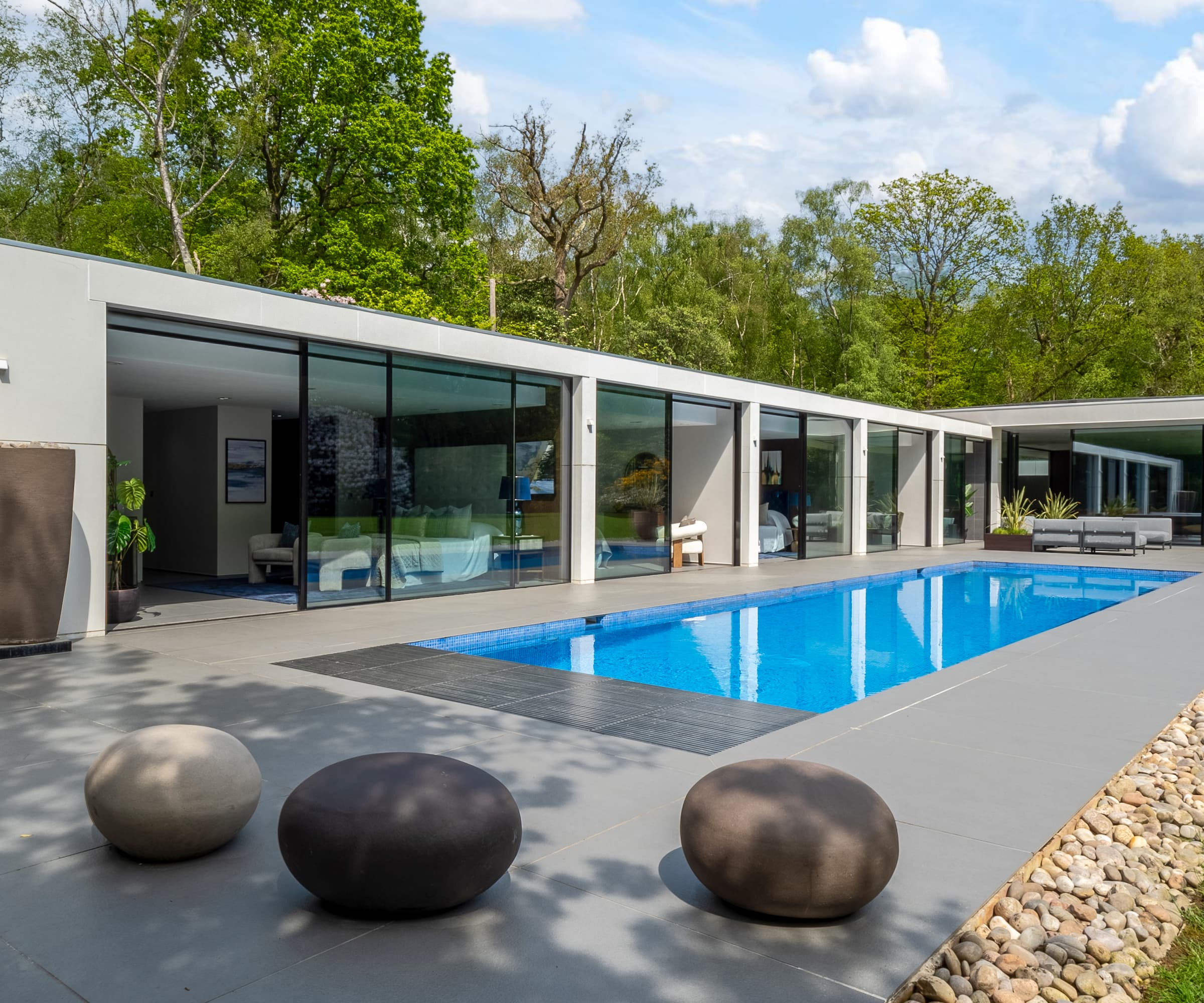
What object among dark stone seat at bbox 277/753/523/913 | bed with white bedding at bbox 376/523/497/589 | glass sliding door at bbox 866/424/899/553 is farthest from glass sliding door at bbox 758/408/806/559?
dark stone seat at bbox 277/753/523/913

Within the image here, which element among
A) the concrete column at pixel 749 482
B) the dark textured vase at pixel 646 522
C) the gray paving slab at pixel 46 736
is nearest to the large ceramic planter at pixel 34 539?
the gray paving slab at pixel 46 736

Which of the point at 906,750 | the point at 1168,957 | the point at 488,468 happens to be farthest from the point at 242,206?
the point at 1168,957

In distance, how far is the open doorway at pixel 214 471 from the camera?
9.92 m

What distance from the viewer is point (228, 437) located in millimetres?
13500

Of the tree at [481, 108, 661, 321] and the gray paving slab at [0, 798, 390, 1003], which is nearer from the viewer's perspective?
the gray paving slab at [0, 798, 390, 1003]

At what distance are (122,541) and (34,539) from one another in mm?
1630

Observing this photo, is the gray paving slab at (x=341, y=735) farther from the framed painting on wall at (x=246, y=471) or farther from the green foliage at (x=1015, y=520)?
the green foliage at (x=1015, y=520)

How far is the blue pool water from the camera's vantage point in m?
7.29

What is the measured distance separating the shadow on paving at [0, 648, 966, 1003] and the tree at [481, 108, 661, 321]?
2426 cm

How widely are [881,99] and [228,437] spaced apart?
81.7ft

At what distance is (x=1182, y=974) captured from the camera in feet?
8.13

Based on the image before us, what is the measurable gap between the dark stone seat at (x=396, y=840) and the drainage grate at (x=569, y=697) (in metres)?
1.88

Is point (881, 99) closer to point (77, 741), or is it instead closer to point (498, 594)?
point (498, 594)

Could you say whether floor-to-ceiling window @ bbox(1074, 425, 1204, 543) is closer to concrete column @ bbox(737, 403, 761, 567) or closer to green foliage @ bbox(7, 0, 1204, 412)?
green foliage @ bbox(7, 0, 1204, 412)
